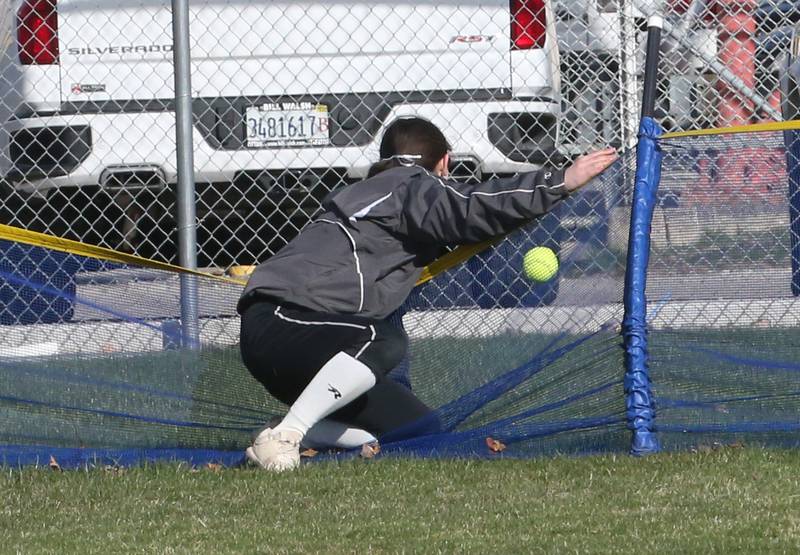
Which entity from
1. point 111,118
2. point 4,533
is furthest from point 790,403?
point 111,118

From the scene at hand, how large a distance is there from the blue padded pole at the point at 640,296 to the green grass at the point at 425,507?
0.12 m

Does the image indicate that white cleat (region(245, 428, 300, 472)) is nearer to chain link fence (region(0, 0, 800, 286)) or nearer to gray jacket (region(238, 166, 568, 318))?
gray jacket (region(238, 166, 568, 318))

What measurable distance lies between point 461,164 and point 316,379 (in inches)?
92.1

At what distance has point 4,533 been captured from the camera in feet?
12.5

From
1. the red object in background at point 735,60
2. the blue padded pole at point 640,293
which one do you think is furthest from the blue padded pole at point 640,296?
the red object in background at point 735,60

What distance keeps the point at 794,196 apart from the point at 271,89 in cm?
280

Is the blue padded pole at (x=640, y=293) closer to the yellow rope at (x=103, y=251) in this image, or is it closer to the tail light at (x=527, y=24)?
the yellow rope at (x=103, y=251)

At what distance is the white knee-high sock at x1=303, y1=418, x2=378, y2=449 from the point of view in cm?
484

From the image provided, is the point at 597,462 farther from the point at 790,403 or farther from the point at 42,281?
the point at 42,281

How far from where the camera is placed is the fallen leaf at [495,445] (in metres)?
4.66

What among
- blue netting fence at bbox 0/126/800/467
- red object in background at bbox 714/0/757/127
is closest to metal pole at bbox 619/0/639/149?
red object in background at bbox 714/0/757/127

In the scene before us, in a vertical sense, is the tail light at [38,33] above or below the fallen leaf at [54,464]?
above

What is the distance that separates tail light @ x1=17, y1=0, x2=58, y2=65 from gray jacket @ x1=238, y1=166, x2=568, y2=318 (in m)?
2.34

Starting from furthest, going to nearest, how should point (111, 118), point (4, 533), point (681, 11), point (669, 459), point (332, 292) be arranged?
1. point (681, 11)
2. point (111, 118)
3. point (332, 292)
4. point (669, 459)
5. point (4, 533)
